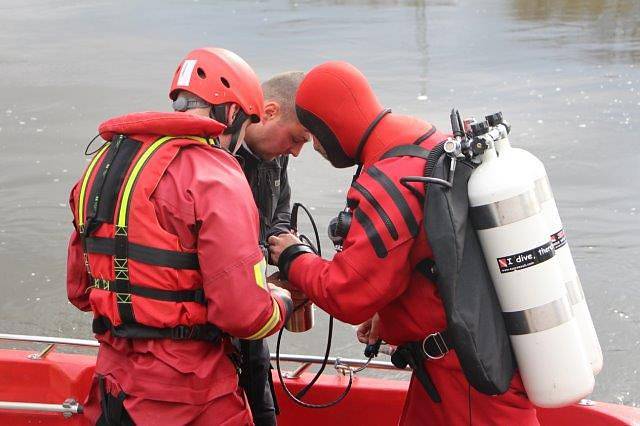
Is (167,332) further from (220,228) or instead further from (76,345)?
(76,345)

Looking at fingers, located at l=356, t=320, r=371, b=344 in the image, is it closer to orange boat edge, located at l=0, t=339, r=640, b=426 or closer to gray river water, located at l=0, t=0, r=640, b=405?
orange boat edge, located at l=0, t=339, r=640, b=426

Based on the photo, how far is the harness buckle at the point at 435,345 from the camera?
257cm

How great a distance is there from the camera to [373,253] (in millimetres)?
Answer: 2426

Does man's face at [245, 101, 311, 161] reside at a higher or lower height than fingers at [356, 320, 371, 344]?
higher

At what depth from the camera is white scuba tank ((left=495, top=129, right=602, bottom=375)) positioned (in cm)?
243

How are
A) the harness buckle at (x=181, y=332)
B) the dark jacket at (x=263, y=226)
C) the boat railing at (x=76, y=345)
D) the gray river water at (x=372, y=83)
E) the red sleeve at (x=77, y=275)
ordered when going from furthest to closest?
the gray river water at (x=372, y=83) < the boat railing at (x=76, y=345) < the dark jacket at (x=263, y=226) < the red sleeve at (x=77, y=275) < the harness buckle at (x=181, y=332)

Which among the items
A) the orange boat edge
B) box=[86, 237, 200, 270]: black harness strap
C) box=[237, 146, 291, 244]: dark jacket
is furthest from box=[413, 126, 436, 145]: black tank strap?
the orange boat edge

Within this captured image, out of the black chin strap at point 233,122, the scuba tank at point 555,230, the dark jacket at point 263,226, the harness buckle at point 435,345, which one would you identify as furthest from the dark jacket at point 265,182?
the scuba tank at point 555,230

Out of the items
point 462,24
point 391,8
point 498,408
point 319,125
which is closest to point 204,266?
point 319,125

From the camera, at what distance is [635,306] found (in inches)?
247

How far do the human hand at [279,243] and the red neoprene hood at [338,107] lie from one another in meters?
0.29

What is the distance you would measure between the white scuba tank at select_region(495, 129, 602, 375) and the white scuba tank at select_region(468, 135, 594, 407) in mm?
46

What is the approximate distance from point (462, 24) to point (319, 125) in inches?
582

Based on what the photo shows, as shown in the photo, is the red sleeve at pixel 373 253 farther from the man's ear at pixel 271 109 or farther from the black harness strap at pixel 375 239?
the man's ear at pixel 271 109
